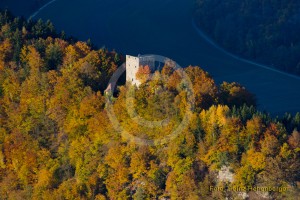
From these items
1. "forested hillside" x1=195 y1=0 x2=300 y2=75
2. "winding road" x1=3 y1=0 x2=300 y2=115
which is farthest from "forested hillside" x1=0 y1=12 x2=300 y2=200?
"forested hillside" x1=195 y1=0 x2=300 y2=75

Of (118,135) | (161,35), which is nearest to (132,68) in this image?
(118,135)

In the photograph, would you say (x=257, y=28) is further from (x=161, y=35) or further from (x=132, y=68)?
(x=132, y=68)

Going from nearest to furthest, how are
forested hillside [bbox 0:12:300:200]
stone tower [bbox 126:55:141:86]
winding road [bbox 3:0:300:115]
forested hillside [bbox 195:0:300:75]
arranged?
forested hillside [bbox 0:12:300:200]
stone tower [bbox 126:55:141:86]
winding road [bbox 3:0:300:115]
forested hillside [bbox 195:0:300:75]

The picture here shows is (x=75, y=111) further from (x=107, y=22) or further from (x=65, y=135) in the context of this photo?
(x=107, y=22)

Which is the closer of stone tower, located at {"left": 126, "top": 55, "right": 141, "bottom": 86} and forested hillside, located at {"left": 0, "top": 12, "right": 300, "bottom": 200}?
forested hillside, located at {"left": 0, "top": 12, "right": 300, "bottom": 200}

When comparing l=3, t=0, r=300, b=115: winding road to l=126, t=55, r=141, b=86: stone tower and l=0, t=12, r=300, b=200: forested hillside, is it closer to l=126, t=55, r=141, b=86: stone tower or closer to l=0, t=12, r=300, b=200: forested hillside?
l=0, t=12, r=300, b=200: forested hillside

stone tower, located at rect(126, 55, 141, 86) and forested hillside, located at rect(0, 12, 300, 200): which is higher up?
stone tower, located at rect(126, 55, 141, 86)

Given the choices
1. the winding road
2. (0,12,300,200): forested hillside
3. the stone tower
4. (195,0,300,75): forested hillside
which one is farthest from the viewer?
(195,0,300,75): forested hillside
